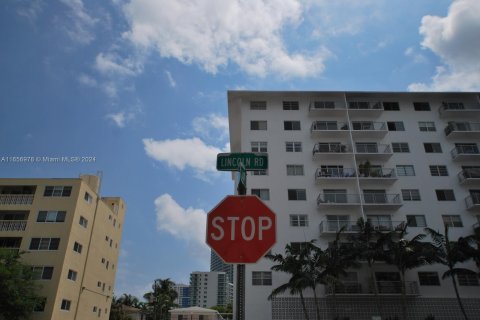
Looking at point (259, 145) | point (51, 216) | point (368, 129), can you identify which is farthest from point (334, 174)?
point (51, 216)

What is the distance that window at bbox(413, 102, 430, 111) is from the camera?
1699 inches

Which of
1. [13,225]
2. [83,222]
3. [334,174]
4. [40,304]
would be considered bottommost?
[40,304]

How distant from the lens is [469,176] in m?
38.2

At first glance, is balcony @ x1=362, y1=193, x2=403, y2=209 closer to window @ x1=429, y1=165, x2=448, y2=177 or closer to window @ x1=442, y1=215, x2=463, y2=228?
window @ x1=442, y1=215, x2=463, y2=228

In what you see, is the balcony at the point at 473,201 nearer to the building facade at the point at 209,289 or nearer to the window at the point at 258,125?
the window at the point at 258,125

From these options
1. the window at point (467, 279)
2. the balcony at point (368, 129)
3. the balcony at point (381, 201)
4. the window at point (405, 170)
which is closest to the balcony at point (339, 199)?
the balcony at point (381, 201)

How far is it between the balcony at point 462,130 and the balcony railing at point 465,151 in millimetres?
1150

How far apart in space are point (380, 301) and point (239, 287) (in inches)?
1301

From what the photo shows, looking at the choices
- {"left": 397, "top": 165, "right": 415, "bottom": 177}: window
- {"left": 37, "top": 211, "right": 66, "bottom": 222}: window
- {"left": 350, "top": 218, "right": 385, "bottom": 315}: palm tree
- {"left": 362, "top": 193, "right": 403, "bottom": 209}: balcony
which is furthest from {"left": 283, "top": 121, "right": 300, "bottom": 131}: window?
{"left": 37, "top": 211, "right": 66, "bottom": 222}: window

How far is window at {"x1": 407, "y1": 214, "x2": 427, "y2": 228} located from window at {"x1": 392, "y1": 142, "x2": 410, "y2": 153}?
745 centimetres

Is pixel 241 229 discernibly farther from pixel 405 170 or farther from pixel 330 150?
pixel 405 170

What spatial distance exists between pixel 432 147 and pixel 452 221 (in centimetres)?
848

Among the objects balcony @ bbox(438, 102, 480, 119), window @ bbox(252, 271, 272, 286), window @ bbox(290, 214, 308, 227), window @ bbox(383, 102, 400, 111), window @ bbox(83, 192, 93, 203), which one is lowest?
window @ bbox(252, 271, 272, 286)

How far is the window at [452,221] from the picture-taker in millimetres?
36688
